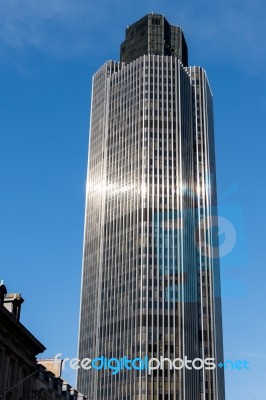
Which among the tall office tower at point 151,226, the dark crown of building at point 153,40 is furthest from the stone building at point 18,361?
the dark crown of building at point 153,40

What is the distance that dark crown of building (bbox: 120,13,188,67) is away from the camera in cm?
18788

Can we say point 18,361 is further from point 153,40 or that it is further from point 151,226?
point 153,40

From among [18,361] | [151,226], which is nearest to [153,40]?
[151,226]

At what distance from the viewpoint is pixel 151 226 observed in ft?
538

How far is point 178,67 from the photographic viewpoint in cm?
18275

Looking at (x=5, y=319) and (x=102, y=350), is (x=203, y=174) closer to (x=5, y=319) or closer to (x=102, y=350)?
(x=102, y=350)

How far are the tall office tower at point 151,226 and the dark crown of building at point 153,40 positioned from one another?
0.38 metres

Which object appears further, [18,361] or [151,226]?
[151,226]

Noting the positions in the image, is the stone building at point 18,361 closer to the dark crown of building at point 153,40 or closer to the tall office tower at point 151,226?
the tall office tower at point 151,226

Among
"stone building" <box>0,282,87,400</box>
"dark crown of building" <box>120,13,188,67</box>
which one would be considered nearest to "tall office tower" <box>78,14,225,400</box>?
"dark crown of building" <box>120,13,188,67</box>

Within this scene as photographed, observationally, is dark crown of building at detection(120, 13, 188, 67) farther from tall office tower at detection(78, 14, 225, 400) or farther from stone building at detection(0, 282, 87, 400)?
stone building at detection(0, 282, 87, 400)

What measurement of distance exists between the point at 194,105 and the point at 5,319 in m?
130

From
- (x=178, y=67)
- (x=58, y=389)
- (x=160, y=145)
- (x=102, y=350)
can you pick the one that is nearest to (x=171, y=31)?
(x=178, y=67)

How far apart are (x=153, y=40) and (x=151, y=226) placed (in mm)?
56367
